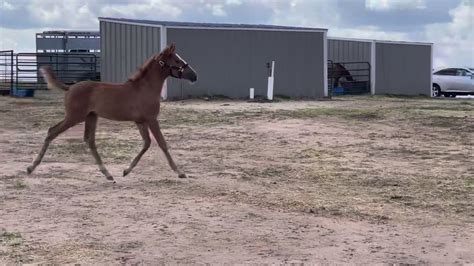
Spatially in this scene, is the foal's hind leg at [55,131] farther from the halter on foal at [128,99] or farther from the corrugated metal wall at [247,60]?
the corrugated metal wall at [247,60]

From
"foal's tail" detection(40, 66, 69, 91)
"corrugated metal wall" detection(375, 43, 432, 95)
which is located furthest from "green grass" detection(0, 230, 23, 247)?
"corrugated metal wall" detection(375, 43, 432, 95)

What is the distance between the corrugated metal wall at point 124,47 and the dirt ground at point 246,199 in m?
11.8

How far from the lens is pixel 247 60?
27.3 m

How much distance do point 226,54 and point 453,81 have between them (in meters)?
13.1

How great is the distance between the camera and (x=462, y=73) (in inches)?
1334

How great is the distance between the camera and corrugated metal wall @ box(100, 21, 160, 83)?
85.1 feet

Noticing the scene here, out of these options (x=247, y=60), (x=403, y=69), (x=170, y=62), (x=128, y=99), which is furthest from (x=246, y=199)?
(x=403, y=69)

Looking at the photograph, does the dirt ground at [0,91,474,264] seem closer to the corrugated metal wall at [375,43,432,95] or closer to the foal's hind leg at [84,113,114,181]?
the foal's hind leg at [84,113,114,181]

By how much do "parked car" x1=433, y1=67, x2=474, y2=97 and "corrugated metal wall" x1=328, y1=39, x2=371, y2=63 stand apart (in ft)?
13.5

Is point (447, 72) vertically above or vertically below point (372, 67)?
below

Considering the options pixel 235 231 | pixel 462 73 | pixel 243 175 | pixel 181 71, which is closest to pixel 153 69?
pixel 181 71

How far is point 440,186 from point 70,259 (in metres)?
4.83

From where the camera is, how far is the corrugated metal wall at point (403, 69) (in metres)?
34.0

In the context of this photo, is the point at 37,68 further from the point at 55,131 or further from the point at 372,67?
the point at 55,131
